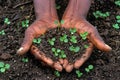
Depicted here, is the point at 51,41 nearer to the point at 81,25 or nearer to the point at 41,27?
the point at 41,27

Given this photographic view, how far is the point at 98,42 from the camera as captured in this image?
247 centimetres

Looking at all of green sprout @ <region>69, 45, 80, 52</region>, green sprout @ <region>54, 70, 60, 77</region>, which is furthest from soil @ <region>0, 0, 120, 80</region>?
green sprout @ <region>69, 45, 80, 52</region>

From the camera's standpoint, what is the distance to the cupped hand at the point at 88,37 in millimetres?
2463

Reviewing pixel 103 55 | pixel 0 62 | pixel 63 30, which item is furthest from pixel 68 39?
pixel 0 62

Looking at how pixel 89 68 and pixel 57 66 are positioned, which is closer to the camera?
pixel 57 66

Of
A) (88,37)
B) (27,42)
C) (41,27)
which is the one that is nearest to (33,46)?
(27,42)

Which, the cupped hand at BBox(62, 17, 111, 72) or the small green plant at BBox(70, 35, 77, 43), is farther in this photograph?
the small green plant at BBox(70, 35, 77, 43)

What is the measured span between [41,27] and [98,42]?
404 mm

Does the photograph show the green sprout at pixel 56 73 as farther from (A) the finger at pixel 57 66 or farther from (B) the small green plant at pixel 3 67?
(B) the small green plant at pixel 3 67

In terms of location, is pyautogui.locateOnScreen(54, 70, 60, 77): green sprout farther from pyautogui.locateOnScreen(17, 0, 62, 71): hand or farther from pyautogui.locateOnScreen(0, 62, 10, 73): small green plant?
pyautogui.locateOnScreen(0, 62, 10, 73): small green plant

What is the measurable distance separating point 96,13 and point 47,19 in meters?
0.51

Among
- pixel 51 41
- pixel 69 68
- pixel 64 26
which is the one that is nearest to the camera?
pixel 69 68

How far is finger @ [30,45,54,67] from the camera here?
2.46 meters

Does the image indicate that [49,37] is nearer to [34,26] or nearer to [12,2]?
[34,26]
